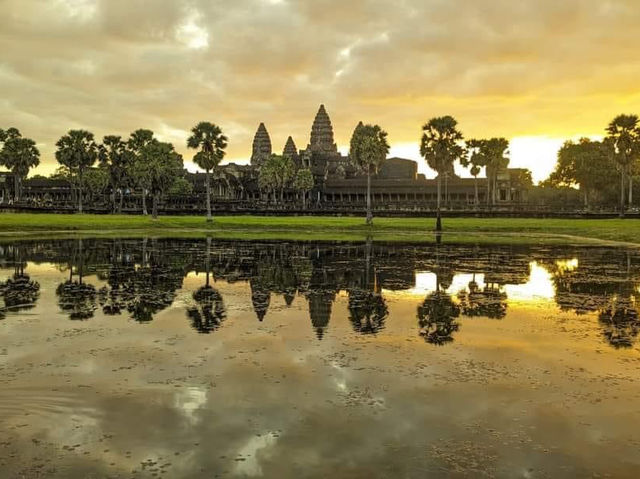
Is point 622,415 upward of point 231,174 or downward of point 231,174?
downward

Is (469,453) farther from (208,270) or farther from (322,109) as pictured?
(322,109)

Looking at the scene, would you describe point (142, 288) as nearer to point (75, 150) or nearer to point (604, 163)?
point (75, 150)

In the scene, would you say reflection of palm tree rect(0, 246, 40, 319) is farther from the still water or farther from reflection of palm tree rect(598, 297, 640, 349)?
reflection of palm tree rect(598, 297, 640, 349)

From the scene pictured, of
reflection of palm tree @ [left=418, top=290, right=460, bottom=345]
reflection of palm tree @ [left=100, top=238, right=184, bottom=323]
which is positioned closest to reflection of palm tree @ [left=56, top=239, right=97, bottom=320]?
reflection of palm tree @ [left=100, top=238, right=184, bottom=323]

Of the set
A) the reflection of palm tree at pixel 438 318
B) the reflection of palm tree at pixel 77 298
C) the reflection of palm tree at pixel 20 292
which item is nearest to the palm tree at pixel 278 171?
the reflection of palm tree at pixel 20 292

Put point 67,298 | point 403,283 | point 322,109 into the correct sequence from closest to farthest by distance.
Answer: point 67,298 < point 403,283 < point 322,109

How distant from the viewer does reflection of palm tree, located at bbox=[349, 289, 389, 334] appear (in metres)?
13.7

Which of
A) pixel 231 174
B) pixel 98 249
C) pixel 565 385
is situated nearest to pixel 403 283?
pixel 565 385

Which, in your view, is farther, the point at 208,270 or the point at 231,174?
the point at 231,174

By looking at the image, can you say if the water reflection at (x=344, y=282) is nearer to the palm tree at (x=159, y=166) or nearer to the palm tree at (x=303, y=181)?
the palm tree at (x=159, y=166)

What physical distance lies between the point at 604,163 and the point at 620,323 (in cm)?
10080

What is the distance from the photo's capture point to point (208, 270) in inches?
953

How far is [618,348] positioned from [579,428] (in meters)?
4.82

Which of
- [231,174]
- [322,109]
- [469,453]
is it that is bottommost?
[469,453]
